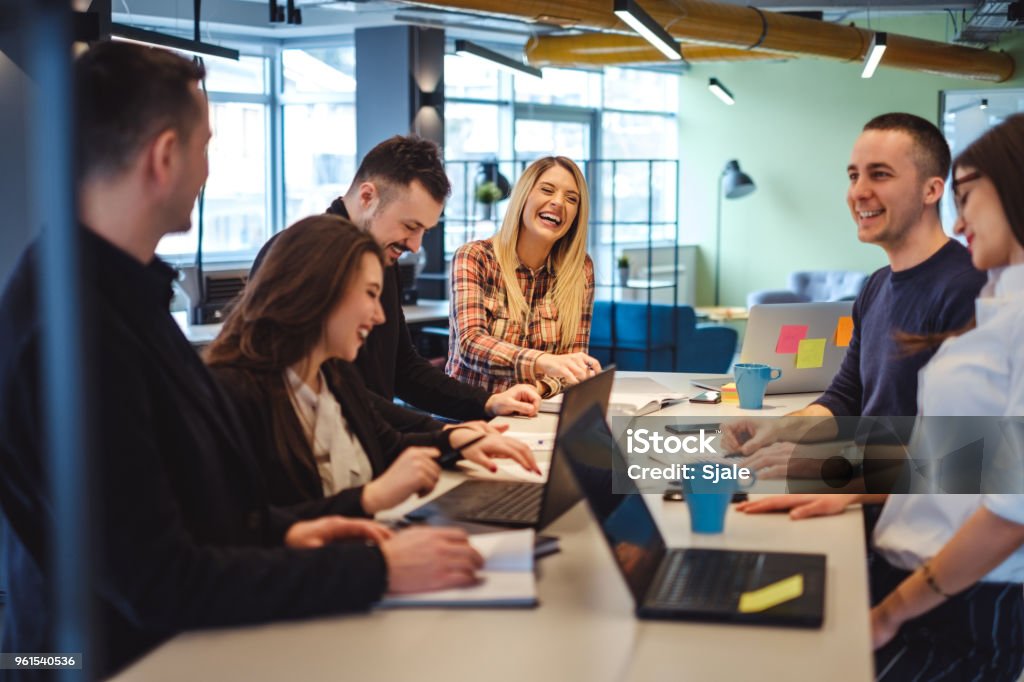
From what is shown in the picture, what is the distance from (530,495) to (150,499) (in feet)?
3.10

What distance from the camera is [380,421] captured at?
2352 millimetres

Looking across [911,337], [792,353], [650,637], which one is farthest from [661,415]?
[650,637]

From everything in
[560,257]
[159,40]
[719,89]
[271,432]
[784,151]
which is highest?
[719,89]

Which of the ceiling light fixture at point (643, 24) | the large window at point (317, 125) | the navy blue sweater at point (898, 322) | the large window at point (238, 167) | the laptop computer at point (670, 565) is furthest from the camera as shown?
the large window at point (317, 125)

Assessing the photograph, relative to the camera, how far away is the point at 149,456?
4.56ft

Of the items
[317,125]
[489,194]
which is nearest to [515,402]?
[489,194]

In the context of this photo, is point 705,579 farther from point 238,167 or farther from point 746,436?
point 238,167

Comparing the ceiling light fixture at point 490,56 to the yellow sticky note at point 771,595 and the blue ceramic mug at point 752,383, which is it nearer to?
the blue ceramic mug at point 752,383

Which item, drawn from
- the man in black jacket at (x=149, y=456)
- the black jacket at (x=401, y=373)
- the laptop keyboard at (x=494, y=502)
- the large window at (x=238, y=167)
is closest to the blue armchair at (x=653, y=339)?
the large window at (x=238, y=167)

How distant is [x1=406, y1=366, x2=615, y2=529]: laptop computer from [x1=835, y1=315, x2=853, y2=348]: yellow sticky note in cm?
158

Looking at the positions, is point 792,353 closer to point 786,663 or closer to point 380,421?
point 380,421

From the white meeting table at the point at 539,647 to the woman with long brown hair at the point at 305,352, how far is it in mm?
358

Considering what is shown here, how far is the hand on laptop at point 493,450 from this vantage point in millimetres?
2258

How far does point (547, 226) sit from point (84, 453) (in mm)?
3013
